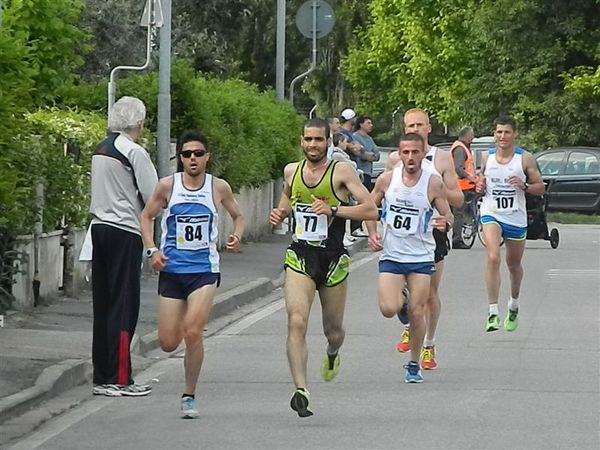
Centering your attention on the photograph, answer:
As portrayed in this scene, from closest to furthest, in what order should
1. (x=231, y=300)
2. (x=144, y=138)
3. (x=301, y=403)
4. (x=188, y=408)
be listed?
(x=301, y=403), (x=188, y=408), (x=231, y=300), (x=144, y=138)

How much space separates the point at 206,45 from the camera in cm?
3806

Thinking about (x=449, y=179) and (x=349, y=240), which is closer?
(x=449, y=179)

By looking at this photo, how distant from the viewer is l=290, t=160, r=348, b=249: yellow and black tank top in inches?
409

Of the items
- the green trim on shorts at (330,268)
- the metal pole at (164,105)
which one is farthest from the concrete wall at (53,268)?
the green trim on shorts at (330,268)

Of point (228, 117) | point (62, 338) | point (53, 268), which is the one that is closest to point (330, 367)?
point (62, 338)

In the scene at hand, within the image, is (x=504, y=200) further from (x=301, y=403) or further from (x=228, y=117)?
(x=228, y=117)

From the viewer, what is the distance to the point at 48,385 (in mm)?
10969

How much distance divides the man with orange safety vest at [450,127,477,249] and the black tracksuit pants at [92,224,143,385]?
13208 mm

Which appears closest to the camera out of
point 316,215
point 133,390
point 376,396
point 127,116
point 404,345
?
point 316,215

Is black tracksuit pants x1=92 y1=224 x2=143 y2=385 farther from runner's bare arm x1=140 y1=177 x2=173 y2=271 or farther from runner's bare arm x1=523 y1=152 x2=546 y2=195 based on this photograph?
runner's bare arm x1=523 y1=152 x2=546 y2=195

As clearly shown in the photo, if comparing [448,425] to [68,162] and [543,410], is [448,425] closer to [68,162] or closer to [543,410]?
[543,410]

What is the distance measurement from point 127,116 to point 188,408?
2.28 m

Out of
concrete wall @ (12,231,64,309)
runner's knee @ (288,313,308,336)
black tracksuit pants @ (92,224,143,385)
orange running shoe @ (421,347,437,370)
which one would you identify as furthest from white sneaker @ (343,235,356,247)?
runner's knee @ (288,313,308,336)

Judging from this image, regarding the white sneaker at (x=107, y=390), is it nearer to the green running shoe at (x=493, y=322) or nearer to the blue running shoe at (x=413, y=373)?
the blue running shoe at (x=413, y=373)
